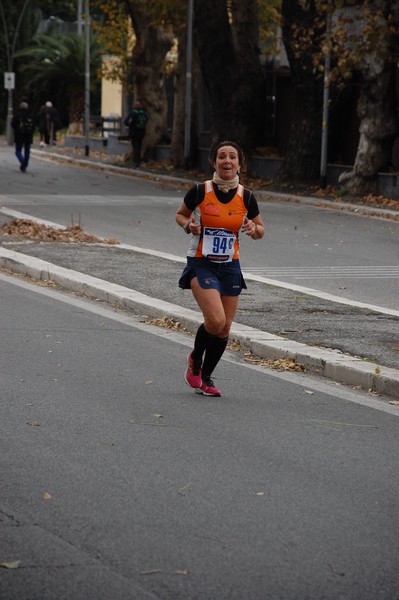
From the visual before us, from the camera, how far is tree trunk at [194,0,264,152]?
34.7 meters

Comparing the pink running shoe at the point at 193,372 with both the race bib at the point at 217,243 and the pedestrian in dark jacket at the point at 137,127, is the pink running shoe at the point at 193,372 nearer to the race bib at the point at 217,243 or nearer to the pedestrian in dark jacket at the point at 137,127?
the race bib at the point at 217,243

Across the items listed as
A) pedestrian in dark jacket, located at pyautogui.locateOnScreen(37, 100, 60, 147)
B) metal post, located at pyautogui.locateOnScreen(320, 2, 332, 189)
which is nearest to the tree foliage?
pedestrian in dark jacket, located at pyautogui.locateOnScreen(37, 100, 60, 147)

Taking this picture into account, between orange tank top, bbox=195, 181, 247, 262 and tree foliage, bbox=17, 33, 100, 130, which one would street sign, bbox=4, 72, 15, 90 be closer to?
tree foliage, bbox=17, 33, 100, 130

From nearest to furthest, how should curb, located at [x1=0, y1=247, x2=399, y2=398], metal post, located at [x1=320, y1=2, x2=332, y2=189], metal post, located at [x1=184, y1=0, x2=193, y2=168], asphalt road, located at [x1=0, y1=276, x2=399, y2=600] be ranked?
asphalt road, located at [x1=0, y1=276, x2=399, y2=600] < curb, located at [x1=0, y1=247, x2=399, y2=398] < metal post, located at [x1=320, y1=2, x2=332, y2=189] < metal post, located at [x1=184, y1=0, x2=193, y2=168]

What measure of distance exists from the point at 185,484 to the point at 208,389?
2.52 metres

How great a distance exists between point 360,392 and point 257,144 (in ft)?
93.2

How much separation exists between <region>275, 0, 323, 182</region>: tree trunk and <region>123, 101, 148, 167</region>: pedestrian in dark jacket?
894 centimetres

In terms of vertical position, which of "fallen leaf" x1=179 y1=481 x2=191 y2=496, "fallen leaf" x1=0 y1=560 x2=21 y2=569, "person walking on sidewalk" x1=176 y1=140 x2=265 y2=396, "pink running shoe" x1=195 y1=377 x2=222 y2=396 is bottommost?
"pink running shoe" x1=195 y1=377 x2=222 y2=396

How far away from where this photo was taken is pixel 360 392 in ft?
30.6

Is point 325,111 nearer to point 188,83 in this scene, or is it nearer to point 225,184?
point 188,83

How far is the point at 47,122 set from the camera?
5409cm

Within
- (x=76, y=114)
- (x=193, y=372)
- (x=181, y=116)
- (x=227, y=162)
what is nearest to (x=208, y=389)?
(x=193, y=372)

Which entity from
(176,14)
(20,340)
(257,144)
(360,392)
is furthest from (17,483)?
(176,14)

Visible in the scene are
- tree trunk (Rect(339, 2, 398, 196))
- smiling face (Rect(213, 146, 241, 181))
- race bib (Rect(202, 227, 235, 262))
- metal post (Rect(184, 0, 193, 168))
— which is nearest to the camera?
smiling face (Rect(213, 146, 241, 181))
